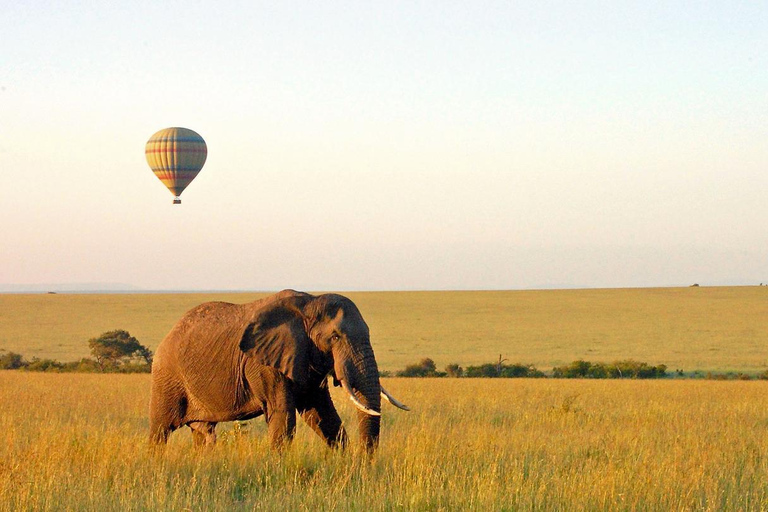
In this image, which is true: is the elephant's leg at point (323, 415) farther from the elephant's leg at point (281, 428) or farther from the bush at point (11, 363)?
the bush at point (11, 363)

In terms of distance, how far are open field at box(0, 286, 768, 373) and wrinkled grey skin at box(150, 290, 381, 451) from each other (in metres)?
32.7

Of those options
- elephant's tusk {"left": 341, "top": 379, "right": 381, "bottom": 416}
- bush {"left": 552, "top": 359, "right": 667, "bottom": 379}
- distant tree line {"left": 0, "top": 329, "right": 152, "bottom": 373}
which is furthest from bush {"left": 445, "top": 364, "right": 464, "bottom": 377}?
elephant's tusk {"left": 341, "top": 379, "right": 381, "bottom": 416}

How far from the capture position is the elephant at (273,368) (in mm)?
9883

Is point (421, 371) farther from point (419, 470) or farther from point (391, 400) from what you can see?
point (419, 470)

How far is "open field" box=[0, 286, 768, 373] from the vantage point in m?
52.2

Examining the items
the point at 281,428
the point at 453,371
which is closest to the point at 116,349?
the point at 453,371

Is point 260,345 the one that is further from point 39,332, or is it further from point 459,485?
point 39,332

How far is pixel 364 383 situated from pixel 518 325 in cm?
6463

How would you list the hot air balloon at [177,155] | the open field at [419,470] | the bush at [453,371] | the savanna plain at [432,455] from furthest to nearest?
the bush at [453,371] < the hot air balloon at [177,155] < the savanna plain at [432,455] < the open field at [419,470]

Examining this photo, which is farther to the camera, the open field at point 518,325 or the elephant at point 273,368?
the open field at point 518,325

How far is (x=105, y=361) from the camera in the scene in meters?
Result: 43.1

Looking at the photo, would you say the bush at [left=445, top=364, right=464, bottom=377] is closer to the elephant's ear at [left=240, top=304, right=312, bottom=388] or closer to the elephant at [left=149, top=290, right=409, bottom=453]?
the elephant at [left=149, top=290, right=409, bottom=453]

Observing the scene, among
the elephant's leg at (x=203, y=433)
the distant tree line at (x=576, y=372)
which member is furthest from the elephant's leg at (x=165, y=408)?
the distant tree line at (x=576, y=372)

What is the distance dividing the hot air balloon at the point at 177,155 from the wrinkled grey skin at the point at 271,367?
27.0 meters
